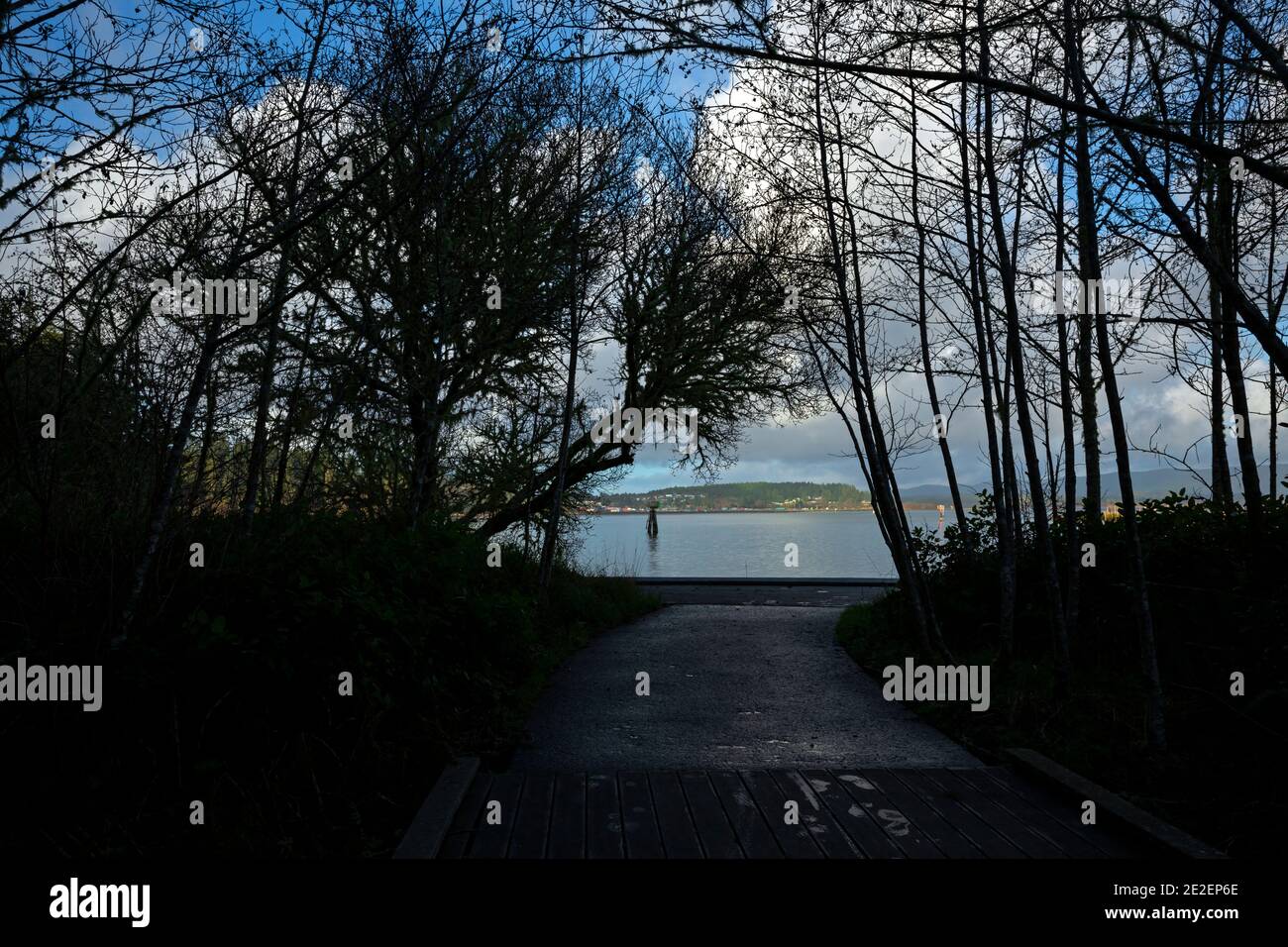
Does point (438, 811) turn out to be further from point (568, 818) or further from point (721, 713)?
point (721, 713)

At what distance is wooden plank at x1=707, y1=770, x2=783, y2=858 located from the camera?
4453 mm

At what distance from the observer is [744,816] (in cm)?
494

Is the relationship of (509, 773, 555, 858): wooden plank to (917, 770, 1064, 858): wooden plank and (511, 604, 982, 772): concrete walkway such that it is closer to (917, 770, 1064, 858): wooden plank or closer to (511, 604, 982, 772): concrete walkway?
(511, 604, 982, 772): concrete walkway

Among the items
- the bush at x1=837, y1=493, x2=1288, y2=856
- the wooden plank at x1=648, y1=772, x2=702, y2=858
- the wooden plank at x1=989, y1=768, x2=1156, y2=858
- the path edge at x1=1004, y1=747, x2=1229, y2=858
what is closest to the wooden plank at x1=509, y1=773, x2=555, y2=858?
the wooden plank at x1=648, y1=772, x2=702, y2=858

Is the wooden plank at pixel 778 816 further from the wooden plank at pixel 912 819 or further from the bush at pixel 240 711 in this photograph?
the bush at pixel 240 711

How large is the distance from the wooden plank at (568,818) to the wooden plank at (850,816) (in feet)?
4.49

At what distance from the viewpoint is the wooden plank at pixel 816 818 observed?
4.44 metres

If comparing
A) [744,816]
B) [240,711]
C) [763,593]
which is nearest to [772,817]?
[744,816]

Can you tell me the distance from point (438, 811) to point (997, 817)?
307cm

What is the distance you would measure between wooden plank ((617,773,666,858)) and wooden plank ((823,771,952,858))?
1041 mm

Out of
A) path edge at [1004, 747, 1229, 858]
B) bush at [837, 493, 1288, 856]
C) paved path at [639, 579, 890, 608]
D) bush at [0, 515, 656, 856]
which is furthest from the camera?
paved path at [639, 579, 890, 608]
